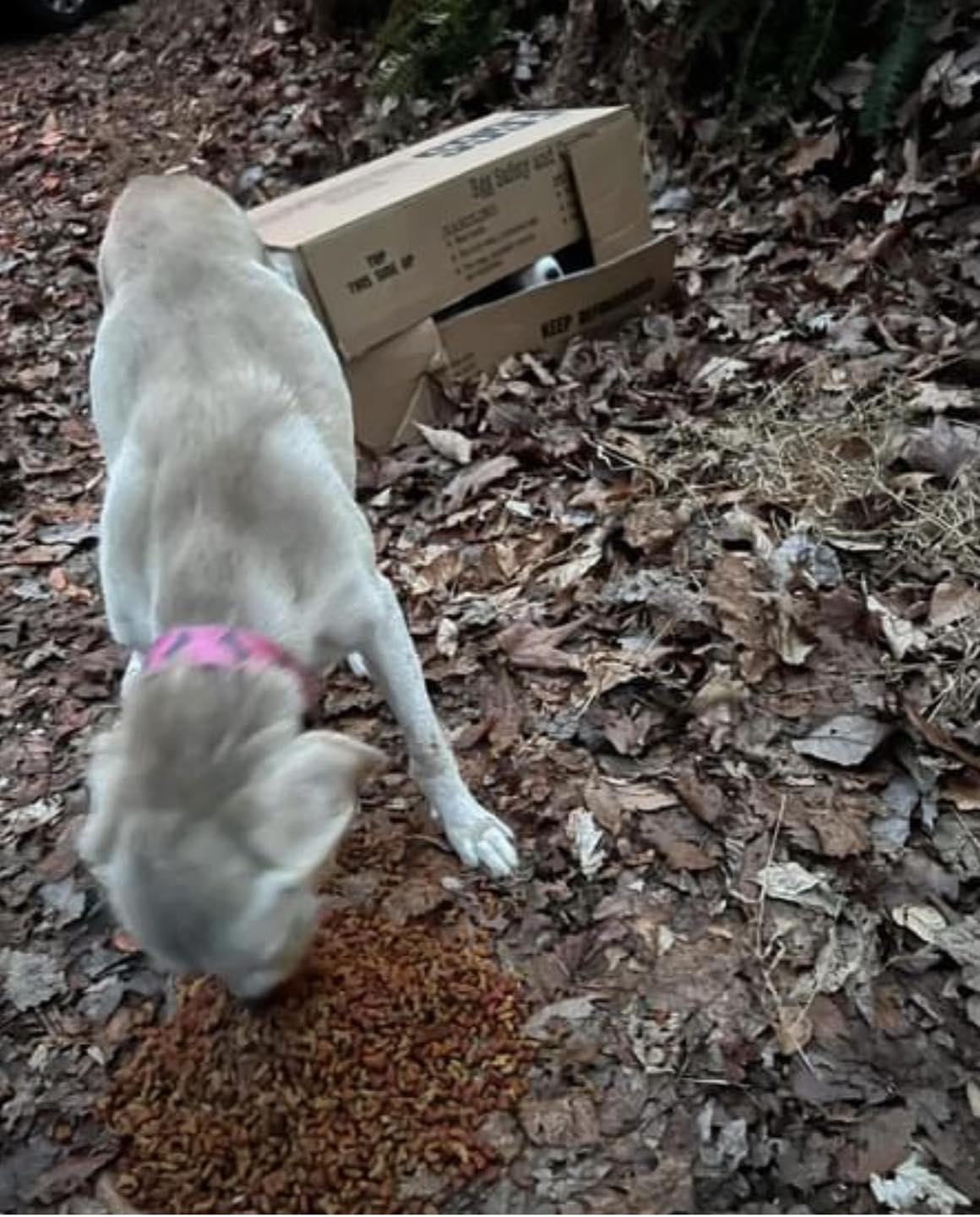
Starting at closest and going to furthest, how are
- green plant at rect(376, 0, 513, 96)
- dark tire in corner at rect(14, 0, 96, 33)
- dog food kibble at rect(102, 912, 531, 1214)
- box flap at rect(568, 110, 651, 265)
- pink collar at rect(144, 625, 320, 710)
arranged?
1. pink collar at rect(144, 625, 320, 710)
2. dog food kibble at rect(102, 912, 531, 1214)
3. box flap at rect(568, 110, 651, 265)
4. green plant at rect(376, 0, 513, 96)
5. dark tire in corner at rect(14, 0, 96, 33)

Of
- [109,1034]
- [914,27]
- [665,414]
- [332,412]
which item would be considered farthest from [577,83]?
[109,1034]

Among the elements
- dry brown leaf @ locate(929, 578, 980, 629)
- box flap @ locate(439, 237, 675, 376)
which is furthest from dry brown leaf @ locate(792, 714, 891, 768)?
box flap @ locate(439, 237, 675, 376)

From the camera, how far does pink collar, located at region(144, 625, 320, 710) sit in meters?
2.56

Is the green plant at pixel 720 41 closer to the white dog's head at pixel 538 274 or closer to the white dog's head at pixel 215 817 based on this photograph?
the white dog's head at pixel 538 274

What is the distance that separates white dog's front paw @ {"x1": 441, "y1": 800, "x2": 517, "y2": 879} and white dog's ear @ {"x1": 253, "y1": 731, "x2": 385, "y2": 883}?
101cm

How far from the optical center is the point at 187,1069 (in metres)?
3.02

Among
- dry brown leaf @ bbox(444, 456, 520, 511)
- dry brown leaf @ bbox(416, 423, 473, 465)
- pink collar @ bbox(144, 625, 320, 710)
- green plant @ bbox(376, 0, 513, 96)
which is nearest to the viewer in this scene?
pink collar @ bbox(144, 625, 320, 710)

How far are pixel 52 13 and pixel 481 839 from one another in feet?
36.4

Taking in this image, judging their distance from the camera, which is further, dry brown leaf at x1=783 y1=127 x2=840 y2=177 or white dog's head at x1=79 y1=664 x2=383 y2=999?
dry brown leaf at x1=783 y1=127 x2=840 y2=177

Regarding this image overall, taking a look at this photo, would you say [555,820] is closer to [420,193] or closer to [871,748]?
[871,748]

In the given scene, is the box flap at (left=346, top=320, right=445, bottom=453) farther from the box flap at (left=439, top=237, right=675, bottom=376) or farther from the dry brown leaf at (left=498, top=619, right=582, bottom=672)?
the dry brown leaf at (left=498, top=619, right=582, bottom=672)

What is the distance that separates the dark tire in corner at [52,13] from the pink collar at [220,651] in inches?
437

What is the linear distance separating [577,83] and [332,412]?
408 centimetres

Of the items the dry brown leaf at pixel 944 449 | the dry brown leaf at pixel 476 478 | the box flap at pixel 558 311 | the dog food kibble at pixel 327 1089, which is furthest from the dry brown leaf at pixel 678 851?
the box flap at pixel 558 311
